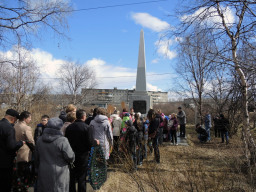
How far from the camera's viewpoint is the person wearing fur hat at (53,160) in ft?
9.50

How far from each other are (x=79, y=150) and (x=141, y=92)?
11508 millimetres

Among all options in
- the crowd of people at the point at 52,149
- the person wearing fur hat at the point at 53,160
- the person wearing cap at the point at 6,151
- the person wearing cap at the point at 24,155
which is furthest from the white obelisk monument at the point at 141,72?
the person wearing fur hat at the point at 53,160

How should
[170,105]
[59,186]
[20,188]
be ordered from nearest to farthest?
[59,186]
[20,188]
[170,105]

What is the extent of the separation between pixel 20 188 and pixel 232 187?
3.42 m

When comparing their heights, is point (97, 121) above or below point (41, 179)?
above

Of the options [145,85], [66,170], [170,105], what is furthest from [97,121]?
[170,105]

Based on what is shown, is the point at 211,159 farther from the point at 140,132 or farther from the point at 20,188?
the point at 20,188

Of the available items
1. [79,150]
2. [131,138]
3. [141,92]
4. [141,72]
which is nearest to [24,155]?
[79,150]

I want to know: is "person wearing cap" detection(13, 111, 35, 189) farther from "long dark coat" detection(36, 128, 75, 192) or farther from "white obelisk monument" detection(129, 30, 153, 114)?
"white obelisk monument" detection(129, 30, 153, 114)

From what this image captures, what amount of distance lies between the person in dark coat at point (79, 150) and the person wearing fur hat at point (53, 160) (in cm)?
75

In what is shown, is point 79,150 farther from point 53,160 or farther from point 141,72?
point 141,72

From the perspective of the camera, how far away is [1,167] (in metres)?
3.35

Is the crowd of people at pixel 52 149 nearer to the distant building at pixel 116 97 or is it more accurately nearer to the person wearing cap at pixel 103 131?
the person wearing cap at pixel 103 131

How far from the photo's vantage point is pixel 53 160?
2.92m
